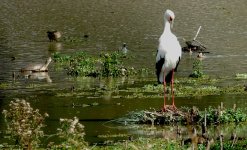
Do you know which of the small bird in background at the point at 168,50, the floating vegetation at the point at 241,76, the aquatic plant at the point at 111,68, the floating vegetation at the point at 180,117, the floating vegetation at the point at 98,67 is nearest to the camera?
the floating vegetation at the point at 180,117

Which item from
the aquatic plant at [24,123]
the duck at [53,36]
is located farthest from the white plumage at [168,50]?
the duck at [53,36]

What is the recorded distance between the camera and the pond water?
23.4m

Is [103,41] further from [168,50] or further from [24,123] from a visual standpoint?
[24,123]

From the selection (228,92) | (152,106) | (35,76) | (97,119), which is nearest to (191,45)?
(35,76)

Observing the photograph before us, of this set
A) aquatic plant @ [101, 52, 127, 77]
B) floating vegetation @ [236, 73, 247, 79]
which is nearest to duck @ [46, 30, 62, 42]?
aquatic plant @ [101, 52, 127, 77]

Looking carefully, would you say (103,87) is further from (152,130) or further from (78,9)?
(78,9)

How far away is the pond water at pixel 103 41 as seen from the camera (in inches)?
921

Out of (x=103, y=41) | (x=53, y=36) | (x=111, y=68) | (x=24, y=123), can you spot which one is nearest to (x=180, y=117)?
(x=24, y=123)

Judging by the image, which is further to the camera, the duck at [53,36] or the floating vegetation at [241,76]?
the duck at [53,36]

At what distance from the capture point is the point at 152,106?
23.0m

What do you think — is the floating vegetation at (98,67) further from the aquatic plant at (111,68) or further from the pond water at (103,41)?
the pond water at (103,41)

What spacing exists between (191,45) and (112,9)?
27.7m

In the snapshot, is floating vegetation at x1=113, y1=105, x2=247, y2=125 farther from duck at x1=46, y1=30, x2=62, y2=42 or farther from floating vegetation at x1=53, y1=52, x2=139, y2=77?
duck at x1=46, y1=30, x2=62, y2=42

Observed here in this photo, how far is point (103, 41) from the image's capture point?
Result: 46656 millimetres
